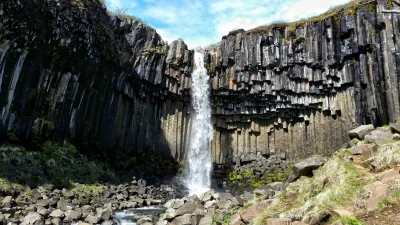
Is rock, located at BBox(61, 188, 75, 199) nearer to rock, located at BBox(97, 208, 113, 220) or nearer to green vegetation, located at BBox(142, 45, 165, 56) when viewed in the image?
rock, located at BBox(97, 208, 113, 220)

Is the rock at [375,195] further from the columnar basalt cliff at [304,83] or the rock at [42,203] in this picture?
the columnar basalt cliff at [304,83]

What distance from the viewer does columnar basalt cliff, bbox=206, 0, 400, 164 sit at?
23.8 meters

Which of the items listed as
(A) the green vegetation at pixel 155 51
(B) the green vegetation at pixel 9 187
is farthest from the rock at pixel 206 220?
(A) the green vegetation at pixel 155 51

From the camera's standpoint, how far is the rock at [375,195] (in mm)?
7379

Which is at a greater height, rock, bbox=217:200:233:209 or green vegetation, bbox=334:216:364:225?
green vegetation, bbox=334:216:364:225

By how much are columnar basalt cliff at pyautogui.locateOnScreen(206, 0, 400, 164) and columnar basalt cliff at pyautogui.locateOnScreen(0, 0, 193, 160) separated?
4.29m

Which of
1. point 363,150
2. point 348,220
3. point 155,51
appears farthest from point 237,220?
point 155,51

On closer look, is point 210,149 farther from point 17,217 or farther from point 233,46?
point 17,217

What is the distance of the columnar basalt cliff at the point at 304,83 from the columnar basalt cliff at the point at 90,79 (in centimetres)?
429

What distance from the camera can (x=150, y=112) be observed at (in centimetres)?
2931

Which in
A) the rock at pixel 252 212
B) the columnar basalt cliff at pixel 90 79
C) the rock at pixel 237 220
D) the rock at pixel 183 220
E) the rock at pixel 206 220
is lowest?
the rock at pixel 183 220

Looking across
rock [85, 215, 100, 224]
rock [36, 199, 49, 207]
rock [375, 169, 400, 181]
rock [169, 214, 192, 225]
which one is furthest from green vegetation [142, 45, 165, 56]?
rock [375, 169, 400, 181]

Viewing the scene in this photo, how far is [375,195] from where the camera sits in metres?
7.54

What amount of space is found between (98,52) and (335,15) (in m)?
18.6
